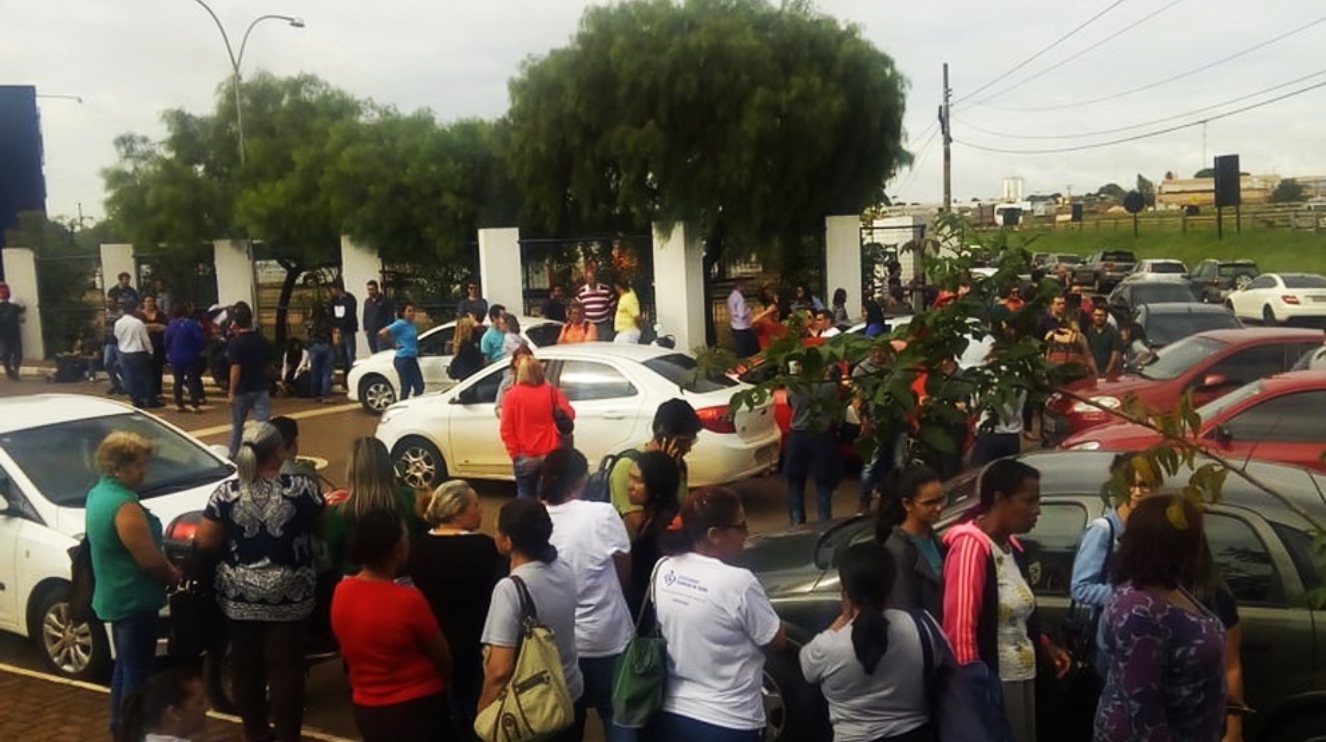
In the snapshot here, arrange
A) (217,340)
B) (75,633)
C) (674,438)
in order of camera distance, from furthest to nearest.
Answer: (217,340) < (75,633) < (674,438)

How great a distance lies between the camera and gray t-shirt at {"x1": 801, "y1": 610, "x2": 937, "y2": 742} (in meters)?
3.90

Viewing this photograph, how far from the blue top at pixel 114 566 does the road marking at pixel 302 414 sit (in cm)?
1099

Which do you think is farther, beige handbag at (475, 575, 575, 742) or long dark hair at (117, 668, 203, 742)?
beige handbag at (475, 575, 575, 742)

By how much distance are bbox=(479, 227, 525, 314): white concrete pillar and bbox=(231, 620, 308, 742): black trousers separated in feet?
52.3

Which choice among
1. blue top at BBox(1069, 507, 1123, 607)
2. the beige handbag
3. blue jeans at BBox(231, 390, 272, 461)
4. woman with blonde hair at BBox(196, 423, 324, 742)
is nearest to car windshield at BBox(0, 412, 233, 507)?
woman with blonde hair at BBox(196, 423, 324, 742)

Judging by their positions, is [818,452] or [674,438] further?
[818,452]

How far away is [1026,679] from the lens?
4480mm

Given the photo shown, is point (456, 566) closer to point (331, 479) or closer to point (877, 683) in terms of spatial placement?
point (877, 683)

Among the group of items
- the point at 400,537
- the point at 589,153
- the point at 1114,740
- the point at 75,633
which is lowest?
the point at 75,633

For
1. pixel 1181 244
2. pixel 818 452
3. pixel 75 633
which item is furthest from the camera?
pixel 1181 244

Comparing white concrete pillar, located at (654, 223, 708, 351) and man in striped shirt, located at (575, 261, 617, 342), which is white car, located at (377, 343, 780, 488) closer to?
man in striped shirt, located at (575, 261, 617, 342)

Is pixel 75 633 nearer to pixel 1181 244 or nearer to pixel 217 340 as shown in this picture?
pixel 217 340

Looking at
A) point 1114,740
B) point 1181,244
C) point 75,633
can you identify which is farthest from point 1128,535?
point 1181,244

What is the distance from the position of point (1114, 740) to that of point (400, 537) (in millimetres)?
2498
